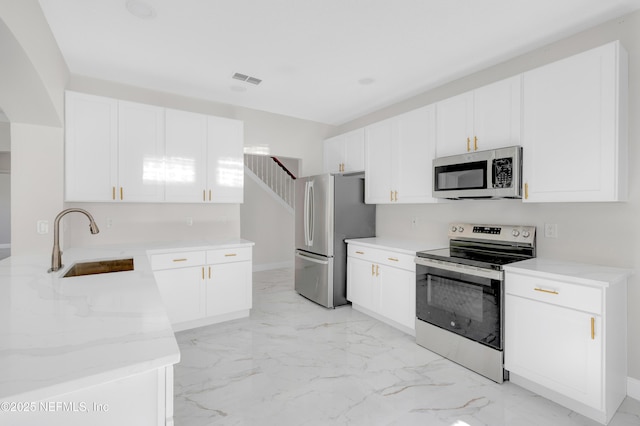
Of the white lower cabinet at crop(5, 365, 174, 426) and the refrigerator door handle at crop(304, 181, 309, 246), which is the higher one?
the refrigerator door handle at crop(304, 181, 309, 246)

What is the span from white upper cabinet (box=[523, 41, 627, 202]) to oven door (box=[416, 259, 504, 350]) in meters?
0.77

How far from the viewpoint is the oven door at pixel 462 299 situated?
2.35 m

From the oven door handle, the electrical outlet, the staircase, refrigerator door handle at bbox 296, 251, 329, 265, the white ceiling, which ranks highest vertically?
the white ceiling

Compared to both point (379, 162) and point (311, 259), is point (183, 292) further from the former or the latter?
point (379, 162)

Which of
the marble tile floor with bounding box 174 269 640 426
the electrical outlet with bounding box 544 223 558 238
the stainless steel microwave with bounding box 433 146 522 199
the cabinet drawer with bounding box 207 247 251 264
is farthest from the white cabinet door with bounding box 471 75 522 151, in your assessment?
the cabinet drawer with bounding box 207 247 251 264

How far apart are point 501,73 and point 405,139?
108 cm

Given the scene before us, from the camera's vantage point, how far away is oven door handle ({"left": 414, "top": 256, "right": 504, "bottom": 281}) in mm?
2331

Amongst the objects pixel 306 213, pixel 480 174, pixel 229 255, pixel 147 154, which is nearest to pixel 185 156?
pixel 147 154

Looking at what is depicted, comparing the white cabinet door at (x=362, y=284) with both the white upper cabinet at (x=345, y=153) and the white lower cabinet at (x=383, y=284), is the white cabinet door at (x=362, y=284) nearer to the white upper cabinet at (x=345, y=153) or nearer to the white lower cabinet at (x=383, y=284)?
the white lower cabinet at (x=383, y=284)

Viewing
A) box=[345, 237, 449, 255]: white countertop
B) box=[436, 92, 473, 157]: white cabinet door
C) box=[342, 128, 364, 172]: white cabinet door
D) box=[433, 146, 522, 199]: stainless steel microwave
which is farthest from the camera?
box=[342, 128, 364, 172]: white cabinet door

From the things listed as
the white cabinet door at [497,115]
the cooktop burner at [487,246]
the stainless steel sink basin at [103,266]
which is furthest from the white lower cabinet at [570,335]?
the stainless steel sink basin at [103,266]

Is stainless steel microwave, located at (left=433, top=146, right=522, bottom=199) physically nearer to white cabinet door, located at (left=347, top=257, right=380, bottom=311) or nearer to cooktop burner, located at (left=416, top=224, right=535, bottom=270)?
cooktop burner, located at (left=416, top=224, right=535, bottom=270)

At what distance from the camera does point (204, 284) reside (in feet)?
10.9

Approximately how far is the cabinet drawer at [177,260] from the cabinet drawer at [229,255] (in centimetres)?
9
